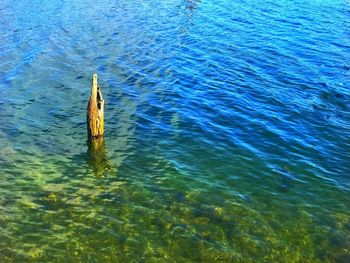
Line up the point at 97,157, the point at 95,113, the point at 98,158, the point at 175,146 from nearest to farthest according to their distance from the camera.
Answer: the point at 95,113
the point at 98,158
the point at 97,157
the point at 175,146

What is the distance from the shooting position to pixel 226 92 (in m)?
33.5

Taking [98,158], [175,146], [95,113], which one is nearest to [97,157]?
[98,158]

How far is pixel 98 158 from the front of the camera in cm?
2389

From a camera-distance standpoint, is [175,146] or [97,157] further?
[175,146]

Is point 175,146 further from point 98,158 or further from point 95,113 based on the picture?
point 95,113

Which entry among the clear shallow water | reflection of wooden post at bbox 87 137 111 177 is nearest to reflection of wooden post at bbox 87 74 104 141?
reflection of wooden post at bbox 87 137 111 177

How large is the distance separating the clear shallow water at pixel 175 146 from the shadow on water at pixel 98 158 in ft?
0.35

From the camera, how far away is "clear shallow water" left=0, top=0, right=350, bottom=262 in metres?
18.3

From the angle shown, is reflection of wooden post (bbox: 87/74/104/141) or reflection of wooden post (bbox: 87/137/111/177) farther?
reflection of wooden post (bbox: 87/137/111/177)

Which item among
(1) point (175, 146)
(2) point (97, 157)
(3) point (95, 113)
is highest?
(3) point (95, 113)

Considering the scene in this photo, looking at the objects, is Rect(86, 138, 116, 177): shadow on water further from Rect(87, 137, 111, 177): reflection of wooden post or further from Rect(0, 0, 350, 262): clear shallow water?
Rect(0, 0, 350, 262): clear shallow water

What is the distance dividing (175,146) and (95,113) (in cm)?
525

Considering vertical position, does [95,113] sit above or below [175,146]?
above

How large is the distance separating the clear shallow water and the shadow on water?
0.11 metres
